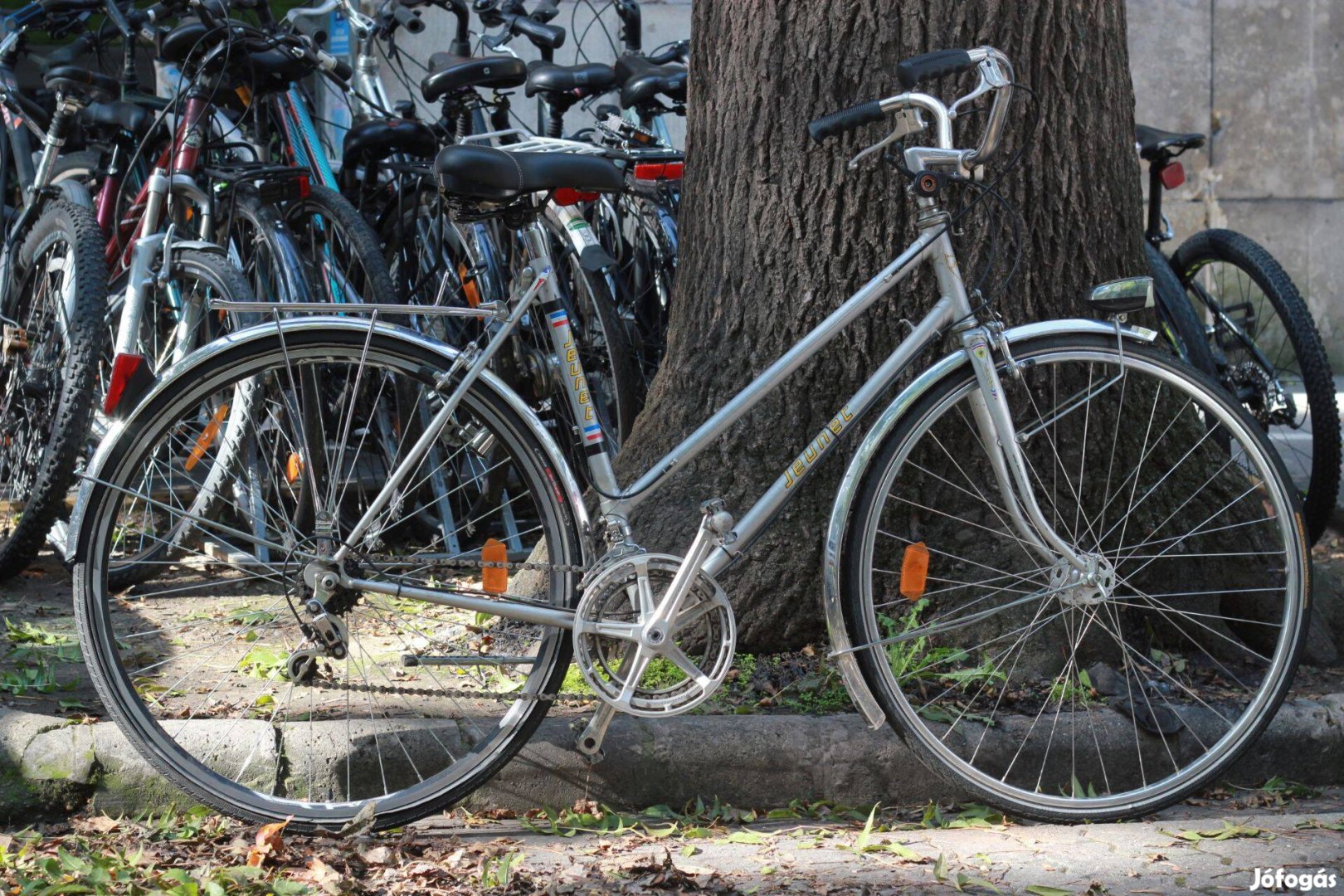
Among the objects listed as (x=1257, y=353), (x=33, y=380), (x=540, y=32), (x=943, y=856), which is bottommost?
(x=943, y=856)

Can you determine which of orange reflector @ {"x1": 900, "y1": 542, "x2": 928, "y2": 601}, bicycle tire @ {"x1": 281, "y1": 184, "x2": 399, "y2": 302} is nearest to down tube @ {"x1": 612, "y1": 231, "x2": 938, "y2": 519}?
orange reflector @ {"x1": 900, "y1": 542, "x2": 928, "y2": 601}

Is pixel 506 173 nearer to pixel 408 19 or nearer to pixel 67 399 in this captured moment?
pixel 67 399

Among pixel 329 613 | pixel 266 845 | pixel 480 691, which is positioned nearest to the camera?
pixel 266 845

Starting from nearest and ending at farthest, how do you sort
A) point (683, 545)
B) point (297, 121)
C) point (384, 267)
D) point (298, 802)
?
point (298, 802) → point (683, 545) → point (384, 267) → point (297, 121)

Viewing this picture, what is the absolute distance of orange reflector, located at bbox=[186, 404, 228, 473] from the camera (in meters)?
3.30

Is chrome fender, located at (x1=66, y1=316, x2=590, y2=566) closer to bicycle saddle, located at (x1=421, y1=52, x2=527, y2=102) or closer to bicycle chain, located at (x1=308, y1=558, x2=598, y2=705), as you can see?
bicycle chain, located at (x1=308, y1=558, x2=598, y2=705)

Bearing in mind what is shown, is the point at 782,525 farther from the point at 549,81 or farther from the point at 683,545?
the point at 549,81

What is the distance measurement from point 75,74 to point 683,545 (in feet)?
8.55

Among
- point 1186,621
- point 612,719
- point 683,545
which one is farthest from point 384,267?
point 1186,621

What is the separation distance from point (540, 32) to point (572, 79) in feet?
1.65

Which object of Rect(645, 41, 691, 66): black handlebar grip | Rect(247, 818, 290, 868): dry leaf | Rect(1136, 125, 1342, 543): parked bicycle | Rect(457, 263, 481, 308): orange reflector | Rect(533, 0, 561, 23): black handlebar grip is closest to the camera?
Rect(247, 818, 290, 868): dry leaf

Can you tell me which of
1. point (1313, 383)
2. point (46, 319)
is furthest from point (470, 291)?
point (1313, 383)

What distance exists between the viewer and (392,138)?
5.02 meters

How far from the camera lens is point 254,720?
313 centimetres
